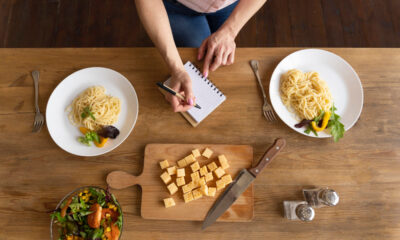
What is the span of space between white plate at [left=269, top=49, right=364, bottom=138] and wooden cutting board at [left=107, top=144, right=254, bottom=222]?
31 centimetres

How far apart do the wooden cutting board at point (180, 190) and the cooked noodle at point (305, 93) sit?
13.7 inches

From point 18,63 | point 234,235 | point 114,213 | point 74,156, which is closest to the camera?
point 114,213

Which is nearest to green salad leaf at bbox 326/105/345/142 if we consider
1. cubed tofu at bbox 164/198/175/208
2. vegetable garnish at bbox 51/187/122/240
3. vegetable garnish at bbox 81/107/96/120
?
cubed tofu at bbox 164/198/175/208

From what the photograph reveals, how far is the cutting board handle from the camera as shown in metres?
1.35

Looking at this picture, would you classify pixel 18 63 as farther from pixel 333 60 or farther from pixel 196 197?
pixel 333 60

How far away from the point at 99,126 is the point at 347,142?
1.36 m

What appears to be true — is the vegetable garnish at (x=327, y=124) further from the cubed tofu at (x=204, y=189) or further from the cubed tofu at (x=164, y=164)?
the cubed tofu at (x=164, y=164)

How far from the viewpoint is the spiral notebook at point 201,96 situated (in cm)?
145

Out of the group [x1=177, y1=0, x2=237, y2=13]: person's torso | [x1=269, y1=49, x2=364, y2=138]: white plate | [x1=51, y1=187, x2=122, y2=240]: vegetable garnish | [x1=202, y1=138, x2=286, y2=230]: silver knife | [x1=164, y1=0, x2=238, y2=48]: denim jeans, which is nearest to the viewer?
[x1=51, y1=187, x2=122, y2=240]: vegetable garnish

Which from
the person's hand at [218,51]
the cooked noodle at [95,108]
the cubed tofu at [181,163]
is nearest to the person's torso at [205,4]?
the person's hand at [218,51]

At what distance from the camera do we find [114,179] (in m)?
1.36

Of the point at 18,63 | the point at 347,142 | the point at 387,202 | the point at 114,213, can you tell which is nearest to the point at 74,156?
the point at 114,213

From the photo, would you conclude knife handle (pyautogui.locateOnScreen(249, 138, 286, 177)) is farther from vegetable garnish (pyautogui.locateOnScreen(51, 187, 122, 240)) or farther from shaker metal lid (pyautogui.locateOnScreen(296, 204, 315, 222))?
vegetable garnish (pyautogui.locateOnScreen(51, 187, 122, 240))

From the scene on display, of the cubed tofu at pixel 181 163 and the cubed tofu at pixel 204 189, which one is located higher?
the cubed tofu at pixel 181 163
